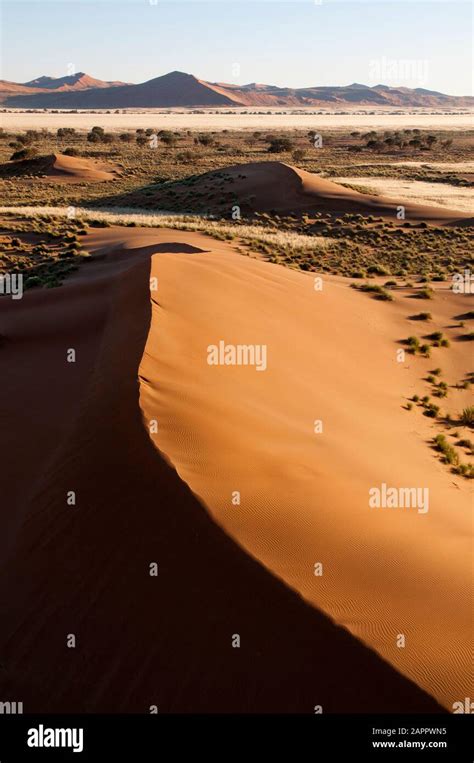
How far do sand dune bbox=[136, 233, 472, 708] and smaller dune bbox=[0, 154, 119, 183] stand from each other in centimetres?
3838

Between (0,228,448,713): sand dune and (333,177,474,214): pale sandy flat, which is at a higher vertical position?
(333,177,474,214): pale sandy flat

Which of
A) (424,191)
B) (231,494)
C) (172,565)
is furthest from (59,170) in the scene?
(172,565)

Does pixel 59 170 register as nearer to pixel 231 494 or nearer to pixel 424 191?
pixel 424 191

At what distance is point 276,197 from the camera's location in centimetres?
3819

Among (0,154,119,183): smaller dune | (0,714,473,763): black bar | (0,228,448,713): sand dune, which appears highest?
(0,154,119,183): smaller dune

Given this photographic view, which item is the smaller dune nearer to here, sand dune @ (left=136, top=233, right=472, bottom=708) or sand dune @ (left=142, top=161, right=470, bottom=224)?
sand dune @ (left=142, top=161, right=470, bottom=224)

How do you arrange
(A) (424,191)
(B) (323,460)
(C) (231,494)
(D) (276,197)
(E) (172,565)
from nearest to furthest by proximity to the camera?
(E) (172,565) < (C) (231,494) < (B) (323,460) < (D) (276,197) < (A) (424,191)

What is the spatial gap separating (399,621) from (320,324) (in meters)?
11.3

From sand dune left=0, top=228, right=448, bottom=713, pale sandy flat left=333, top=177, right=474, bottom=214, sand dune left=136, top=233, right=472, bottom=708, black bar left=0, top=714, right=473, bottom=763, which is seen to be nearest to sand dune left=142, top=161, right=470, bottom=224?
pale sandy flat left=333, top=177, right=474, bottom=214

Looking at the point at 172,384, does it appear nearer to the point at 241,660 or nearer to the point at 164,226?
the point at 241,660

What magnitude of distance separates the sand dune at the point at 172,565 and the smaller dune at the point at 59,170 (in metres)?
44.3

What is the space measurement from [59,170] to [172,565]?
169 ft

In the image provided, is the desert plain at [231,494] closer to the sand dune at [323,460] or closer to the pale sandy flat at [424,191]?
the sand dune at [323,460]

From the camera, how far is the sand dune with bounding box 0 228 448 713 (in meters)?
4.69
